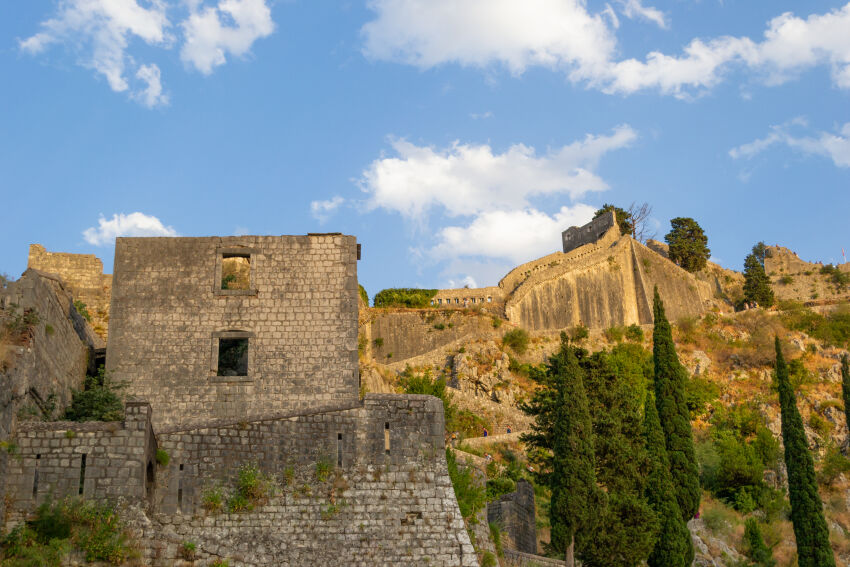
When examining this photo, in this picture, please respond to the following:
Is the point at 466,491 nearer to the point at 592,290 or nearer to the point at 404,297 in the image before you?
the point at 404,297

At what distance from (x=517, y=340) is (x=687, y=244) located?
2596 centimetres

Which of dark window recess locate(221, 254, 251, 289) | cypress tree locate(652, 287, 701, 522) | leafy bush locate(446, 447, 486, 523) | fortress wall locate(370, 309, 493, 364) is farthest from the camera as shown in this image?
fortress wall locate(370, 309, 493, 364)

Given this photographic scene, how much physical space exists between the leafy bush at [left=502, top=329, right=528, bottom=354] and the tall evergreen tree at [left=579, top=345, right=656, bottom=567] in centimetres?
2568

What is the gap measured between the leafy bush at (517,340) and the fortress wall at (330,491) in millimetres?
36312

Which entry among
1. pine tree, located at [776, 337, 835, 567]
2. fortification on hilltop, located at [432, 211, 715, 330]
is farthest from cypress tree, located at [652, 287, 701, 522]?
fortification on hilltop, located at [432, 211, 715, 330]

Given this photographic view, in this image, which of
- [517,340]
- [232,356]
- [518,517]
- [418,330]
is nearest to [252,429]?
[232,356]

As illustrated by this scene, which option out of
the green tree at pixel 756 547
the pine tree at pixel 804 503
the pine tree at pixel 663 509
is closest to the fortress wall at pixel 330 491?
the pine tree at pixel 663 509

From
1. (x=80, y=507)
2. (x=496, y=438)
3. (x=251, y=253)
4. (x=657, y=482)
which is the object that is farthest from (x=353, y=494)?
(x=496, y=438)

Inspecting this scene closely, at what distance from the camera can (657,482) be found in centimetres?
2767

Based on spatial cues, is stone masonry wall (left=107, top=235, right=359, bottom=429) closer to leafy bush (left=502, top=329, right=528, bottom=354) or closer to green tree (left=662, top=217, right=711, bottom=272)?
leafy bush (left=502, top=329, right=528, bottom=354)

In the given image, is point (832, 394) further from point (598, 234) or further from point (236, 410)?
point (236, 410)

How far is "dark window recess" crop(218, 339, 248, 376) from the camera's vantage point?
2091cm

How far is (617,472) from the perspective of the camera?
24453 millimetres

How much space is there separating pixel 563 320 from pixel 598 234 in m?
13.6
